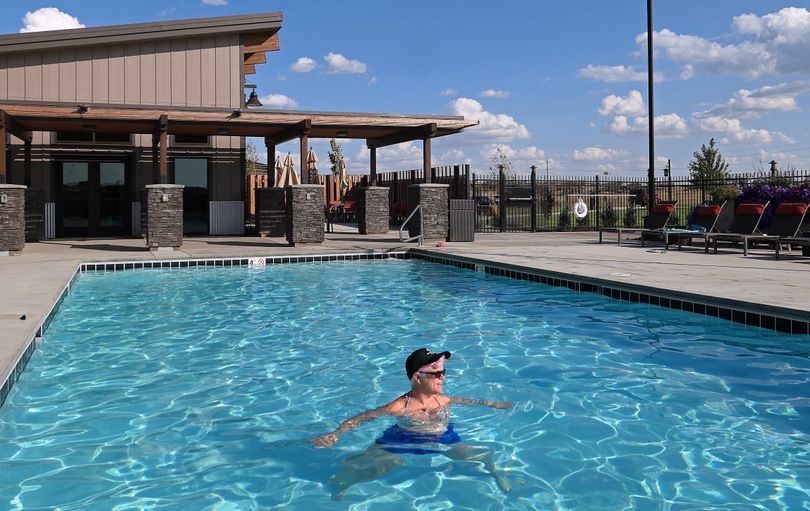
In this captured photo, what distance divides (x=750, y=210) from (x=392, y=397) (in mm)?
11775

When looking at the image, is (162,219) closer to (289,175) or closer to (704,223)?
(289,175)

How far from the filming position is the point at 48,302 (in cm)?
771

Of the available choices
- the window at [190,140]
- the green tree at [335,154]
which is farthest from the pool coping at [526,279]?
the green tree at [335,154]

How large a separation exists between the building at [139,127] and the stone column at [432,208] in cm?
104

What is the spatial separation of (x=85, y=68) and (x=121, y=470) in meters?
18.4

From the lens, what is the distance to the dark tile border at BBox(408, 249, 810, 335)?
6988 millimetres

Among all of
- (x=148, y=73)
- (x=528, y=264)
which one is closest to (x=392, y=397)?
(x=528, y=264)

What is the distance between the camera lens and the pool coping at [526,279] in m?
6.78

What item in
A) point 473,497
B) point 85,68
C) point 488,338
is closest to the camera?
point 473,497

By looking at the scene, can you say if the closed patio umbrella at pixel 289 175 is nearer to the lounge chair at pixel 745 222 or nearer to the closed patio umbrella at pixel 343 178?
the closed patio umbrella at pixel 343 178

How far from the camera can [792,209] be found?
13.6 m

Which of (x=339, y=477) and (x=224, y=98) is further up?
(x=224, y=98)

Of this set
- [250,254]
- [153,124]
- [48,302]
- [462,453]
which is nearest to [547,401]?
[462,453]

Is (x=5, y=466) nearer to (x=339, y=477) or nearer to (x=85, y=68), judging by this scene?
(x=339, y=477)
